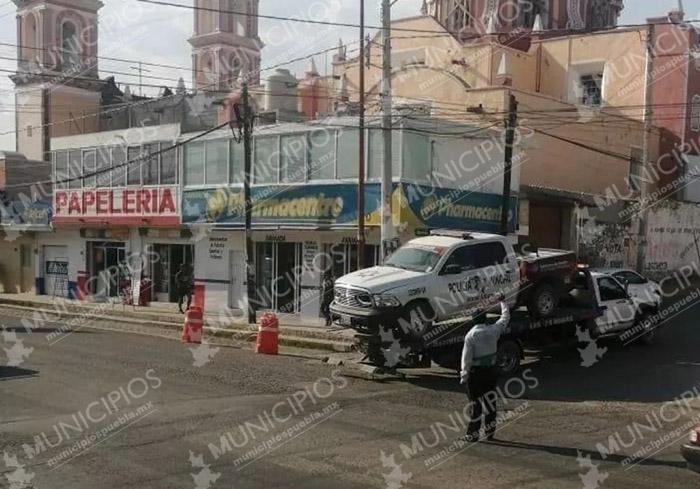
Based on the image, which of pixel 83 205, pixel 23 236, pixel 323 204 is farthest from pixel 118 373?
pixel 23 236

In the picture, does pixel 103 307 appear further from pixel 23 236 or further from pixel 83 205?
pixel 23 236

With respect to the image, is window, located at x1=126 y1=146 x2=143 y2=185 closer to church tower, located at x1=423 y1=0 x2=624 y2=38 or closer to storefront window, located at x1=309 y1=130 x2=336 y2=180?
storefront window, located at x1=309 y1=130 x2=336 y2=180

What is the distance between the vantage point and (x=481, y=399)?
10383mm

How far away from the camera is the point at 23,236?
3881cm

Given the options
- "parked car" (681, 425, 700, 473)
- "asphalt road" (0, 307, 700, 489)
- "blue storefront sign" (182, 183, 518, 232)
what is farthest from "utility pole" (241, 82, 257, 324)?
"parked car" (681, 425, 700, 473)

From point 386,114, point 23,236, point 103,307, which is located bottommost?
point 103,307

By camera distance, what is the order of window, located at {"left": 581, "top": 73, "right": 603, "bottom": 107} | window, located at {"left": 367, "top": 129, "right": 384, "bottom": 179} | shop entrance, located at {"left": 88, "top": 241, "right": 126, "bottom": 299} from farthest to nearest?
window, located at {"left": 581, "top": 73, "right": 603, "bottom": 107} → shop entrance, located at {"left": 88, "top": 241, "right": 126, "bottom": 299} → window, located at {"left": 367, "top": 129, "right": 384, "bottom": 179}

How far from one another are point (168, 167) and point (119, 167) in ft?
9.95

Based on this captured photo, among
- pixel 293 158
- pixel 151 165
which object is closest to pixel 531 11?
pixel 151 165

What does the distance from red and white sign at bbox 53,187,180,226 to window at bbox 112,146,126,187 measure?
0.32 metres

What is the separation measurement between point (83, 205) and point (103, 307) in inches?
200

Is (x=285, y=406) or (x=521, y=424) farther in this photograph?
(x=285, y=406)

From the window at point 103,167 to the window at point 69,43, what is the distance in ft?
61.0

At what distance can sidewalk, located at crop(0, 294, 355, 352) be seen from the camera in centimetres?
2078
